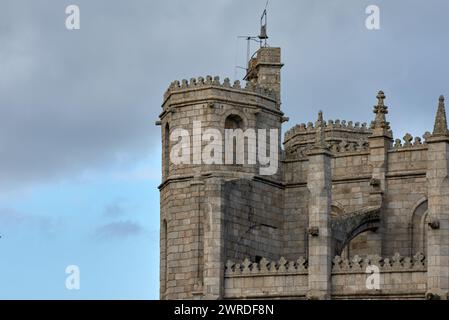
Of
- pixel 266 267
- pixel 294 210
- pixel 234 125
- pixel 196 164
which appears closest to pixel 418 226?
pixel 294 210

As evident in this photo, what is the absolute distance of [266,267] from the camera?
83438mm

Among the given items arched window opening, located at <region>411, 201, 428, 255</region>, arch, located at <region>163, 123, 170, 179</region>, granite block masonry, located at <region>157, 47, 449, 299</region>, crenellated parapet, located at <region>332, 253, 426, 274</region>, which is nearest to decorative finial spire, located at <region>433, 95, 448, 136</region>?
granite block masonry, located at <region>157, 47, 449, 299</region>

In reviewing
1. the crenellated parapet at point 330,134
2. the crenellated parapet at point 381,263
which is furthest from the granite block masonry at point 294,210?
the crenellated parapet at point 330,134

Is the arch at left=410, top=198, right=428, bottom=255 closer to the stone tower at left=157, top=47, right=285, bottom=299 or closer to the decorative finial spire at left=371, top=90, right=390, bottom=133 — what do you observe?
the decorative finial spire at left=371, top=90, right=390, bottom=133

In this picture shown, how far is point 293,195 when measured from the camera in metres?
90.9

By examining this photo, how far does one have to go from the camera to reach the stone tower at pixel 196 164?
86938 millimetres

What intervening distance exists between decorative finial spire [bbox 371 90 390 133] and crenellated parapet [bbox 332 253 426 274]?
884 centimetres

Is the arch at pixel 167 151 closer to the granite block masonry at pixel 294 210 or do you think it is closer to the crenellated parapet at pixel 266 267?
the granite block masonry at pixel 294 210

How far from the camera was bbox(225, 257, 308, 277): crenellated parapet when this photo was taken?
82.8 meters

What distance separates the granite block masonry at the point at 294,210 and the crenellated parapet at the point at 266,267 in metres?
0.04

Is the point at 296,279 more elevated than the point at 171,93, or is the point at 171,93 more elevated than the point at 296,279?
the point at 171,93
